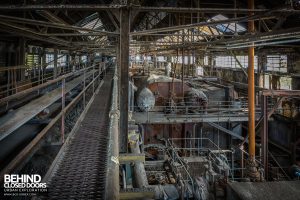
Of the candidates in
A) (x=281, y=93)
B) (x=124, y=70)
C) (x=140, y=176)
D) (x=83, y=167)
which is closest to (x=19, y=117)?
(x=83, y=167)

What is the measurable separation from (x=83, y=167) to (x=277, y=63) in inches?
776

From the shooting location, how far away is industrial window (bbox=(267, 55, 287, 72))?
19688 mm

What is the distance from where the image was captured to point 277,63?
2011 cm

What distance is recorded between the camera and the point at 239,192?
14.8ft

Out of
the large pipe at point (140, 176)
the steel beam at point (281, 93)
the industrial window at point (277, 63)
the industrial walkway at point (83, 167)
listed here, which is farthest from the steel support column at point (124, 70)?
the industrial window at point (277, 63)

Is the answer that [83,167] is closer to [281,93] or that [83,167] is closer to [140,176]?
[140,176]

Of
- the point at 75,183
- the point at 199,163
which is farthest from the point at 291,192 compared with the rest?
the point at 199,163

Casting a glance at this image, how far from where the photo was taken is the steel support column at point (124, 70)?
15.1 feet

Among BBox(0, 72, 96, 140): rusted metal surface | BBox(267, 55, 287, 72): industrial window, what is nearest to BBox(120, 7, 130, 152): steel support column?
BBox(0, 72, 96, 140): rusted metal surface

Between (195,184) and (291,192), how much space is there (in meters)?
4.93

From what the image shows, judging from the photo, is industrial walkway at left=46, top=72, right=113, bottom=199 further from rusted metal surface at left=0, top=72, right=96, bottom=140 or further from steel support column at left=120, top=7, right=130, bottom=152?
rusted metal surface at left=0, top=72, right=96, bottom=140

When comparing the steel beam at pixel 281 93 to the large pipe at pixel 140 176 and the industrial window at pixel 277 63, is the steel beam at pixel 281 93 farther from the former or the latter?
the industrial window at pixel 277 63

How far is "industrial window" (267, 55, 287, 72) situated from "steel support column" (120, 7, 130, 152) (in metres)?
17.6

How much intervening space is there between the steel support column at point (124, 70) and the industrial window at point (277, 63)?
693 inches
